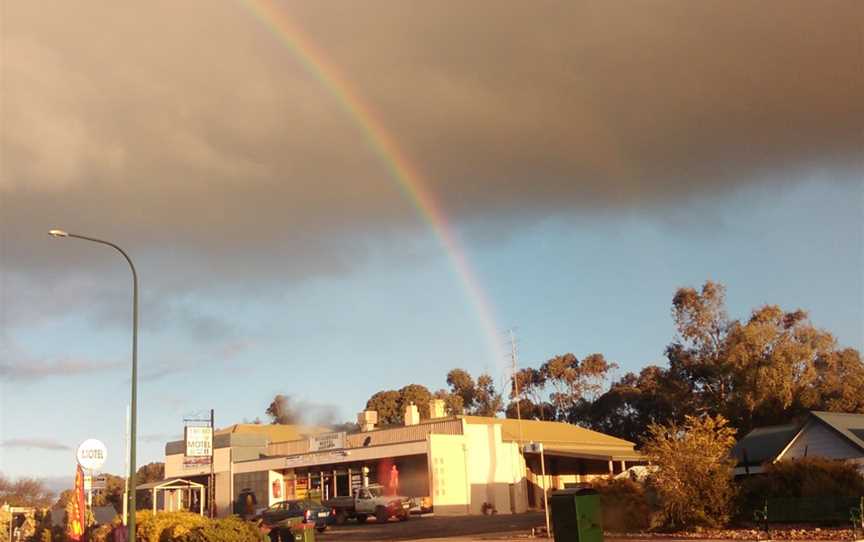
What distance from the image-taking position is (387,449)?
169ft

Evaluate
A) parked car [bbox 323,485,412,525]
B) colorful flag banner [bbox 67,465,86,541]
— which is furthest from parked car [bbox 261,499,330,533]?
colorful flag banner [bbox 67,465,86,541]

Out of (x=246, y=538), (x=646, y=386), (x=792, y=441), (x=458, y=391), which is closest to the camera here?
(x=246, y=538)

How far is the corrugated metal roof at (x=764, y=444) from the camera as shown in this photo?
4013cm

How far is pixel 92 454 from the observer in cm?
3588

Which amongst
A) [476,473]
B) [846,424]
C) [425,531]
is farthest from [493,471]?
[846,424]

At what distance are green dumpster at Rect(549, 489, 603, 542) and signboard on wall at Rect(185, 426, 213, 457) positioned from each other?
41.5 metres

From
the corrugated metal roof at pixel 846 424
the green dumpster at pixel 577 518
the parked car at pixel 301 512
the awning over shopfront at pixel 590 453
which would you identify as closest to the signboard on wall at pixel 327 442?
the awning over shopfront at pixel 590 453

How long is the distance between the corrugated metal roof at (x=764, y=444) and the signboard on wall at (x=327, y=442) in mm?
24321

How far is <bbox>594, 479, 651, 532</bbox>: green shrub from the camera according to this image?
87.5 feet

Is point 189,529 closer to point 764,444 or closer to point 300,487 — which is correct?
point 764,444

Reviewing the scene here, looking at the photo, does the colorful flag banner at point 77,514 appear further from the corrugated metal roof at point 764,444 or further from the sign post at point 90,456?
the corrugated metal roof at point 764,444

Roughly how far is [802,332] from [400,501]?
1491 inches

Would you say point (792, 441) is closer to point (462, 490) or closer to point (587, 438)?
point (462, 490)

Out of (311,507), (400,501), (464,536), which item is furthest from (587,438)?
(464,536)
